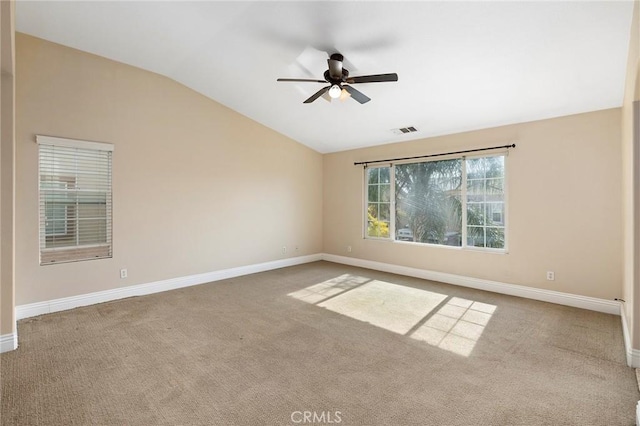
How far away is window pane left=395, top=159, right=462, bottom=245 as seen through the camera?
5.25 metres

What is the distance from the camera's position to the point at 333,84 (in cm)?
Answer: 338

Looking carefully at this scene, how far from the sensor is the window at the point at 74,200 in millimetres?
3711

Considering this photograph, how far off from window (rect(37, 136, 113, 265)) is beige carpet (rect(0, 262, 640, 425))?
2.64 ft

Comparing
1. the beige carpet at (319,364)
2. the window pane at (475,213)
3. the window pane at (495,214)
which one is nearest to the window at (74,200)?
the beige carpet at (319,364)

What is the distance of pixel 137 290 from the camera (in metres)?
4.39

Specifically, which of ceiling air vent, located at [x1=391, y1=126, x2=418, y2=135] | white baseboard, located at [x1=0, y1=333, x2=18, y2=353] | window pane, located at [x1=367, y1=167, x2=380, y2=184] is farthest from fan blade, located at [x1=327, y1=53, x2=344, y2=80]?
white baseboard, located at [x1=0, y1=333, x2=18, y2=353]

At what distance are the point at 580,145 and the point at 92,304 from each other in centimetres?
681

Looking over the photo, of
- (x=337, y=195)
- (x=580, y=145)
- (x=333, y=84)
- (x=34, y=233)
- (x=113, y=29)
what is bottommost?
(x=34, y=233)

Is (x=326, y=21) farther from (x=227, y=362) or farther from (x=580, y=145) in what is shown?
(x=580, y=145)

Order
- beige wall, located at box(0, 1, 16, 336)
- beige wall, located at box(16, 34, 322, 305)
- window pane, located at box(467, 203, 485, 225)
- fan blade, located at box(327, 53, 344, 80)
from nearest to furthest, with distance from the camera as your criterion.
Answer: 1. beige wall, located at box(0, 1, 16, 336)
2. fan blade, located at box(327, 53, 344, 80)
3. beige wall, located at box(16, 34, 322, 305)
4. window pane, located at box(467, 203, 485, 225)

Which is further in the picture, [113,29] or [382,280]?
[382,280]

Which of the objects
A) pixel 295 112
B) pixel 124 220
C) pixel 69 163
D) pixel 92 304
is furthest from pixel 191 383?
pixel 295 112
